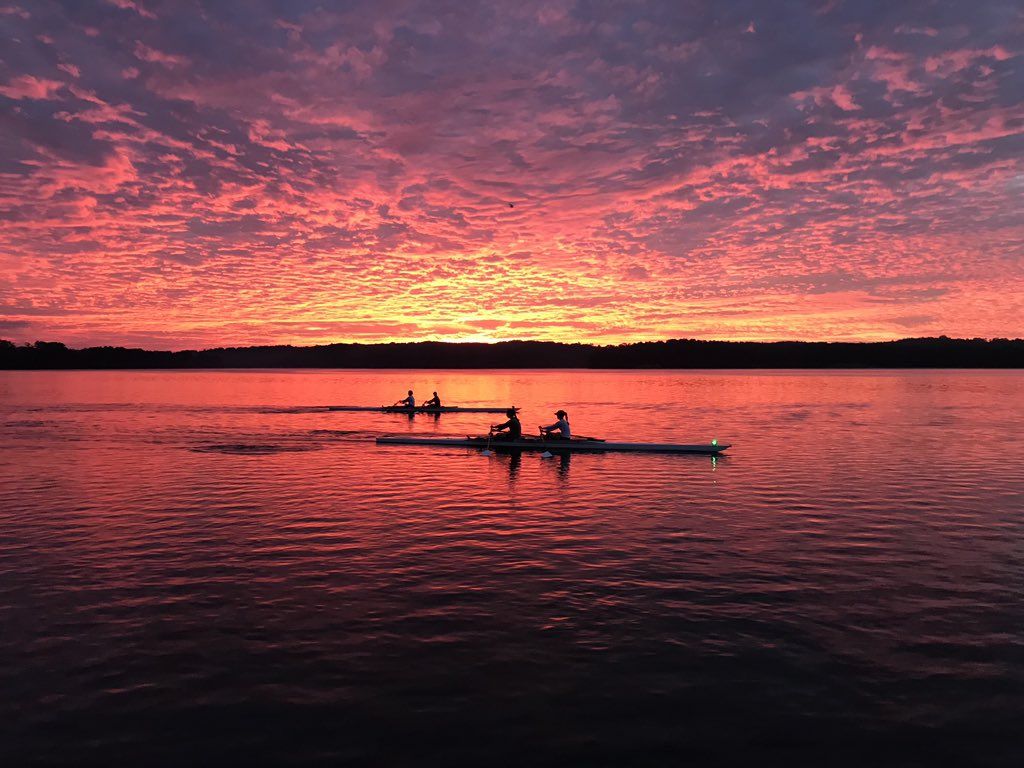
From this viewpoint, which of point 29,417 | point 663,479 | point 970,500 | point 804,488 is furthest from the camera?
point 29,417

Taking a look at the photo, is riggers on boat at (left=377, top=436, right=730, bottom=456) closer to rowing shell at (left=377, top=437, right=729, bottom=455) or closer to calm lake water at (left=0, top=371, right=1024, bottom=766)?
rowing shell at (left=377, top=437, right=729, bottom=455)

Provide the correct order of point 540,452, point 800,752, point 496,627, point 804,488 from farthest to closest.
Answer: point 540,452 → point 804,488 → point 496,627 → point 800,752

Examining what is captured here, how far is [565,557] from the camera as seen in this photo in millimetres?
17953

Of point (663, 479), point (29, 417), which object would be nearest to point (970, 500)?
point (663, 479)

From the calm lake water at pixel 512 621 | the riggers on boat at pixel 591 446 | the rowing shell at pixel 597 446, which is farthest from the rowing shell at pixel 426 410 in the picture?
the calm lake water at pixel 512 621

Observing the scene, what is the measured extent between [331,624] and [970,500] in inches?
978

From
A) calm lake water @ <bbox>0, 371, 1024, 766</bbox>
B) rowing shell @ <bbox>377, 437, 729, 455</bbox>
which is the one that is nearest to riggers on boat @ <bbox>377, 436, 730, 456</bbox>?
rowing shell @ <bbox>377, 437, 729, 455</bbox>

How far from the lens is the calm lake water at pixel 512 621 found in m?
9.44

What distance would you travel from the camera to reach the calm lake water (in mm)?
9438

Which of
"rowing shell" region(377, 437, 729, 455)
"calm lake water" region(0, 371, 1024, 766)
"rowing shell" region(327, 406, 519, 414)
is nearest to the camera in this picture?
"calm lake water" region(0, 371, 1024, 766)

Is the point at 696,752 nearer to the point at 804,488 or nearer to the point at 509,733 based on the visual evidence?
the point at 509,733

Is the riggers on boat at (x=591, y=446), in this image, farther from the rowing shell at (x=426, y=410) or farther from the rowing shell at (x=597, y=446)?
the rowing shell at (x=426, y=410)

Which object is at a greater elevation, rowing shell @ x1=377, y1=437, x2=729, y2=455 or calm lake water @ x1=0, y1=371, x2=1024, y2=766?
rowing shell @ x1=377, y1=437, x2=729, y2=455

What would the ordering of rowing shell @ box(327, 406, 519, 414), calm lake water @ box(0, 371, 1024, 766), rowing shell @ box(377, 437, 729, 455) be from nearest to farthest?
calm lake water @ box(0, 371, 1024, 766) < rowing shell @ box(377, 437, 729, 455) < rowing shell @ box(327, 406, 519, 414)
